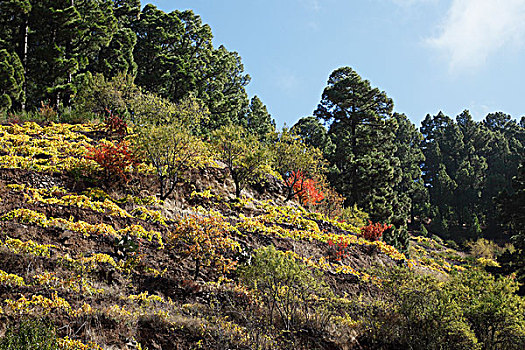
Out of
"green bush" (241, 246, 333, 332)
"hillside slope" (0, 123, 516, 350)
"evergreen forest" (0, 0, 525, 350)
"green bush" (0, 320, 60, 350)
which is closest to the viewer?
"green bush" (0, 320, 60, 350)

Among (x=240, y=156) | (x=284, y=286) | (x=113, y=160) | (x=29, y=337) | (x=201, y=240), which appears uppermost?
(x=240, y=156)

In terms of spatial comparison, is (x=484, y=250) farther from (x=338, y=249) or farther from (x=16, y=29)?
(x=16, y=29)

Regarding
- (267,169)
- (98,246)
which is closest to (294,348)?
(98,246)

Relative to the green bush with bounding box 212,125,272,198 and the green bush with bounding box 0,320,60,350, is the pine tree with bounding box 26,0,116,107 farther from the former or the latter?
the green bush with bounding box 0,320,60,350

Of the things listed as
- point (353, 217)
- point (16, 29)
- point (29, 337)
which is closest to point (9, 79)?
point (16, 29)

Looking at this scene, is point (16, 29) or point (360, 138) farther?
point (360, 138)

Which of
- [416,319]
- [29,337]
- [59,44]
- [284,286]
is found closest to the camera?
[29,337]

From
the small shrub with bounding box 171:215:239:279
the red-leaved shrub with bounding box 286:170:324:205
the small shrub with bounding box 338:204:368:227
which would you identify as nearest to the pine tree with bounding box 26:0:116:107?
the red-leaved shrub with bounding box 286:170:324:205

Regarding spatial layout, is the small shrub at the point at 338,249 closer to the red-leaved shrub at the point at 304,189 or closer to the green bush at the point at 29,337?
the red-leaved shrub at the point at 304,189

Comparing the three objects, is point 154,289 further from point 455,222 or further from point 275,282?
point 455,222

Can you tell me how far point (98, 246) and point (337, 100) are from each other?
935 inches

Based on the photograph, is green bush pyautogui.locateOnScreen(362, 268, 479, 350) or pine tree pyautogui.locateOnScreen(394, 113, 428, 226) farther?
pine tree pyautogui.locateOnScreen(394, 113, 428, 226)

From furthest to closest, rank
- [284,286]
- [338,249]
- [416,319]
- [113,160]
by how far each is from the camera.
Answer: [338,249]
[113,160]
[284,286]
[416,319]

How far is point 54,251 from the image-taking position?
8.71m
